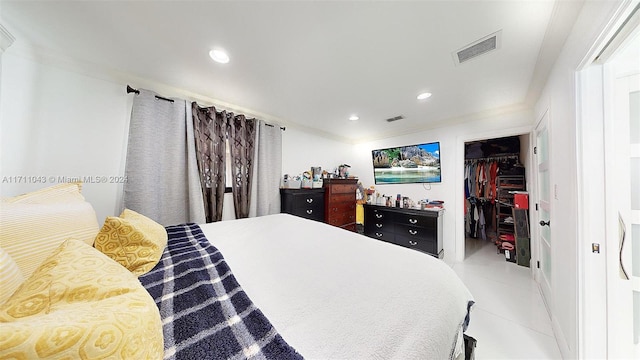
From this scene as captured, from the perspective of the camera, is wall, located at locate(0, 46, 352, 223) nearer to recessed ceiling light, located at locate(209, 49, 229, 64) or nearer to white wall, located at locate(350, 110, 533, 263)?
recessed ceiling light, located at locate(209, 49, 229, 64)

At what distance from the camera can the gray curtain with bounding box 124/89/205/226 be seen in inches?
70.6

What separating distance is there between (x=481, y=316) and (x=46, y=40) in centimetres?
422

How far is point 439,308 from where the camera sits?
73 cm

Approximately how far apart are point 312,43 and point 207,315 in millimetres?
1710

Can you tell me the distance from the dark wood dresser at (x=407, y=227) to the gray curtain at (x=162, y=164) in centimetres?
270

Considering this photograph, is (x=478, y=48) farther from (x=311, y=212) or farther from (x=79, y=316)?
(x=311, y=212)

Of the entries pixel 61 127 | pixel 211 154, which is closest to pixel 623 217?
pixel 211 154

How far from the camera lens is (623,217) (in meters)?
1.04

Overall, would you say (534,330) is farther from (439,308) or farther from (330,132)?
(330,132)

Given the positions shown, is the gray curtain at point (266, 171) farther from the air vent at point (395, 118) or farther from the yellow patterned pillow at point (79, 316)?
the yellow patterned pillow at point (79, 316)

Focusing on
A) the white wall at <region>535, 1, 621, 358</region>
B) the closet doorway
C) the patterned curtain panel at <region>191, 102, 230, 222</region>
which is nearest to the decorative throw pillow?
the patterned curtain panel at <region>191, 102, 230, 222</region>

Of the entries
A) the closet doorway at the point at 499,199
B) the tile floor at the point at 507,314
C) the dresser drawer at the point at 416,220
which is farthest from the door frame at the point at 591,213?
the closet doorway at the point at 499,199

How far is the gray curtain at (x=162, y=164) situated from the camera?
179 centimetres

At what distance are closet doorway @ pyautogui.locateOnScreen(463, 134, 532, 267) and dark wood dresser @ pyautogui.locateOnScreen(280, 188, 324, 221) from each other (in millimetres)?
2483
